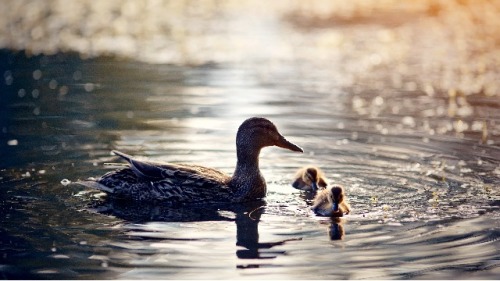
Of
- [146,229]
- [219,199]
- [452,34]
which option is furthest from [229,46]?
[146,229]

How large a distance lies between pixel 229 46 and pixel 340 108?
233 inches

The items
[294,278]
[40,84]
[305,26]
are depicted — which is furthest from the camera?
[305,26]

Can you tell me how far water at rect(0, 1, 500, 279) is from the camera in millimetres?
7137

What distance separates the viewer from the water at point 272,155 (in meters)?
7.14

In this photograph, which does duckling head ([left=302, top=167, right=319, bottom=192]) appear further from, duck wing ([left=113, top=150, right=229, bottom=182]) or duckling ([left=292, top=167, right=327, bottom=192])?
duck wing ([left=113, top=150, right=229, bottom=182])

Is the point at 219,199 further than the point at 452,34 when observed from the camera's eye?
No

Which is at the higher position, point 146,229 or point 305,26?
point 305,26

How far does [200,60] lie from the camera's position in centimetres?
1816

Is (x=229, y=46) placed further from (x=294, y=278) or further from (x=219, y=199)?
(x=294, y=278)

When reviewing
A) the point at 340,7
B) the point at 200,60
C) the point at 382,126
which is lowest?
the point at 382,126

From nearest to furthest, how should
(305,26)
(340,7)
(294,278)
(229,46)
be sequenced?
(294,278), (229,46), (305,26), (340,7)

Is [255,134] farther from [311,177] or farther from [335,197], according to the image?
[335,197]

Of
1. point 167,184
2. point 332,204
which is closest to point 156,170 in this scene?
point 167,184

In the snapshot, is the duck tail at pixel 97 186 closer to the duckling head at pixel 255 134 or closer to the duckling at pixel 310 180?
the duckling head at pixel 255 134
